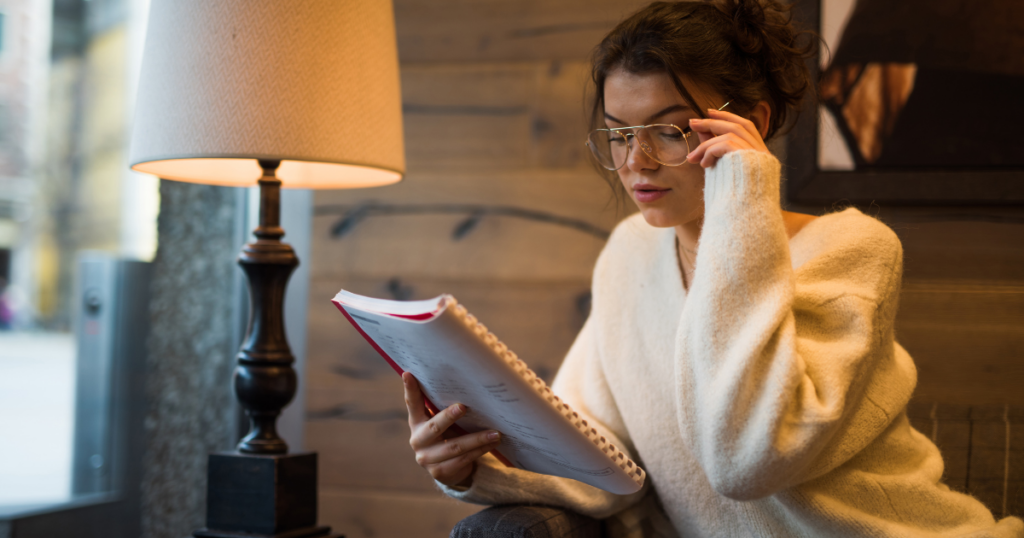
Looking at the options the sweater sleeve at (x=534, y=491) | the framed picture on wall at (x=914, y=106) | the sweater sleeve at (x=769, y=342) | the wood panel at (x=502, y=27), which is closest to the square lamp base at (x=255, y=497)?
the sweater sleeve at (x=534, y=491)

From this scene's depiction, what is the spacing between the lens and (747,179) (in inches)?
37.5

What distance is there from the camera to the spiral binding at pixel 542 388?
0.73m

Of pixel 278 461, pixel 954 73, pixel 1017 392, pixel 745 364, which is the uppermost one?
pixel 954 73

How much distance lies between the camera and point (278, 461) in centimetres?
136

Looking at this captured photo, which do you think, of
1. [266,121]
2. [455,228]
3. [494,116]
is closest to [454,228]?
[455,228]

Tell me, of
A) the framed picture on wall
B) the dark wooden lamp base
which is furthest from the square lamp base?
the framed picture on wall

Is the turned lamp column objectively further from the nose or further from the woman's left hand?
the woman's left hand

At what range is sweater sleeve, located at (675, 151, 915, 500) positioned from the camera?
0.90 meters

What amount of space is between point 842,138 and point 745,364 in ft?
2.96

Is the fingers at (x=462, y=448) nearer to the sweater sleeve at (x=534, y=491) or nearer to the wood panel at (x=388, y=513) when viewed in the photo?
the sweater sleeve at (x=534, y=491)

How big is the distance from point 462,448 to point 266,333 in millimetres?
556

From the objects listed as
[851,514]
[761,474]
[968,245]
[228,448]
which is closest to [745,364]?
[761,474]

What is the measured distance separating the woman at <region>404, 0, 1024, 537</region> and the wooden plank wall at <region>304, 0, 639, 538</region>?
54 cm

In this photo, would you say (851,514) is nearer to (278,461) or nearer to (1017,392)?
(1017,392)
